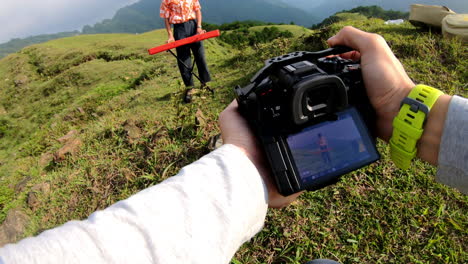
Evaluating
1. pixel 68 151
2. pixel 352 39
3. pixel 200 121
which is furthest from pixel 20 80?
pixel 352 39

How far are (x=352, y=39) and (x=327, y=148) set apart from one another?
2.40 ft

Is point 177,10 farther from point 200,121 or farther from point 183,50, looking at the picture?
point 200,121

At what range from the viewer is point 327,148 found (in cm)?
125

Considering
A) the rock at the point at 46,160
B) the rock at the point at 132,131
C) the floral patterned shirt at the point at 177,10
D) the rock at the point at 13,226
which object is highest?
the floral patterned shirt at the point at 177,10

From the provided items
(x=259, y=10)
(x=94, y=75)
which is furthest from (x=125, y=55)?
(x=259, y=10)

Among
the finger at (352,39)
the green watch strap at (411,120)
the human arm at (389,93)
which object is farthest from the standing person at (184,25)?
the green watch strap at (411,120)

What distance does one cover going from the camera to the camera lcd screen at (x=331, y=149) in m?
1.21

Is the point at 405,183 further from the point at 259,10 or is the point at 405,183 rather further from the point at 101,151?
the point at 259,10

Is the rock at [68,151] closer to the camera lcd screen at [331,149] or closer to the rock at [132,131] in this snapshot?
the rock at [132,131]

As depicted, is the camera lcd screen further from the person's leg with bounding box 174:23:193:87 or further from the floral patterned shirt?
the floral patterned shirt

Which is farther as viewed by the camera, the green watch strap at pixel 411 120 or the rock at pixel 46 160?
the rock at pixel 46 160

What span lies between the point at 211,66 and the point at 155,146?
12.5ft

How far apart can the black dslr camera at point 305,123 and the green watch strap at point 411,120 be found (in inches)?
5.7

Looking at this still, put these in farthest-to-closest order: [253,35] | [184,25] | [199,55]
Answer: [253,35] < [199,55] < [184,25]
